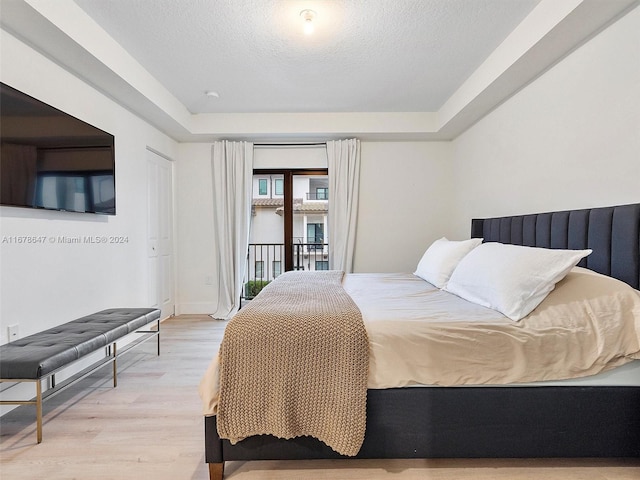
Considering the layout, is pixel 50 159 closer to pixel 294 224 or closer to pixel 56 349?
pixel 56 349

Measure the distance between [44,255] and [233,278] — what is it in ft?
7.43

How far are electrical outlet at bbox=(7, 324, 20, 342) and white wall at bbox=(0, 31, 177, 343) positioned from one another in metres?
0.03

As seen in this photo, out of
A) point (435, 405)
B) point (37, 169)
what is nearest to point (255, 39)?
point (37, 169)

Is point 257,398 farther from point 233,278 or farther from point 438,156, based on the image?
point 438,156

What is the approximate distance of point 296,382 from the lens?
1435 mm

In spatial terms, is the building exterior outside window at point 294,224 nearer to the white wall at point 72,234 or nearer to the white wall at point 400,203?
the white wall at point 400,203

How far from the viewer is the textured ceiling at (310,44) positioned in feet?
7.13

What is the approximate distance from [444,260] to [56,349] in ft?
8.66

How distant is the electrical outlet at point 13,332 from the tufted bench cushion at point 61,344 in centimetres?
7

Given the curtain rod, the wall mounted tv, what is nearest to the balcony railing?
the curtain rod

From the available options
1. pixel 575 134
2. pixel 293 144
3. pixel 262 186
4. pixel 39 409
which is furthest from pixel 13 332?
pixel 575 134

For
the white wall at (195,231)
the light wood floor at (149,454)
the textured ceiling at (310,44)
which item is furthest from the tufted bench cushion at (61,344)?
the textured ceiling at (310,44)

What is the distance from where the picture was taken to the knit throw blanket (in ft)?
4.64

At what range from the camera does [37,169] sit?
7.06 feet
